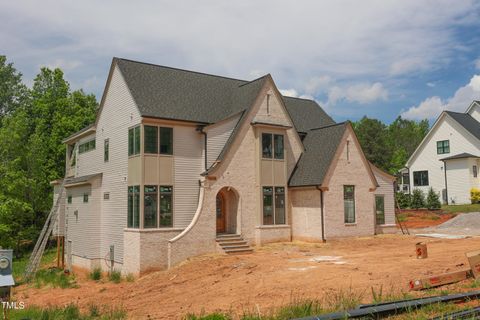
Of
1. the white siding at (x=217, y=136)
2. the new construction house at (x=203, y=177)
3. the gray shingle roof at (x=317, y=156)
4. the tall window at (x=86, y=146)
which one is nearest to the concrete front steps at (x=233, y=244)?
the new construction house at (x=203, y=177)

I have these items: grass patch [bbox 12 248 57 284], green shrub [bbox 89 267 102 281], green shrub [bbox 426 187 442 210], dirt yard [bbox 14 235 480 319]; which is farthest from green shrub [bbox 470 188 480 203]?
grass patch [bbox 12 248 57 284]

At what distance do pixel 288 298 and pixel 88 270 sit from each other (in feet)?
56.2

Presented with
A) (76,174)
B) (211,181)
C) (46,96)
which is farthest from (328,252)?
(46,96)

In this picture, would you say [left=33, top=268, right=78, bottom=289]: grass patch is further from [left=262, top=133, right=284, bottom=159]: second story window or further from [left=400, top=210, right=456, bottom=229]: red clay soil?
[left=400, top=210, right=456, bottom=229]: red clay soil

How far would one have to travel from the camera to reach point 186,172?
76.2ft

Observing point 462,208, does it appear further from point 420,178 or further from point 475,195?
point 420,178

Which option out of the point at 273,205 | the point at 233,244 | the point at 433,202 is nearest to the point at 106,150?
the point at 233,244

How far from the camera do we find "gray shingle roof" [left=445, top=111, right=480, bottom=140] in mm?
45531

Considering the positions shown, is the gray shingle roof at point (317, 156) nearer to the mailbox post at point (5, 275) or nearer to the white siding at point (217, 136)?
the white siding at point (217, 136)

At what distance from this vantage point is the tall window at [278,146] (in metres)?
25.9

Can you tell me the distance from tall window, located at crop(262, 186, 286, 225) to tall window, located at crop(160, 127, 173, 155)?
5.86m

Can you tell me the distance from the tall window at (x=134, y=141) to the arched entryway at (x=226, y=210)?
209 inches

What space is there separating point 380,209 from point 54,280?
2039 centimetres

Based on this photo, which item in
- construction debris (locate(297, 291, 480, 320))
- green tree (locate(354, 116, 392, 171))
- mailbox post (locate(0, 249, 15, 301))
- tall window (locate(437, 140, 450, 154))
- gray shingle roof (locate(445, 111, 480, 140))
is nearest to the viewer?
construction debris (locate(297, 291, 480, 320))
